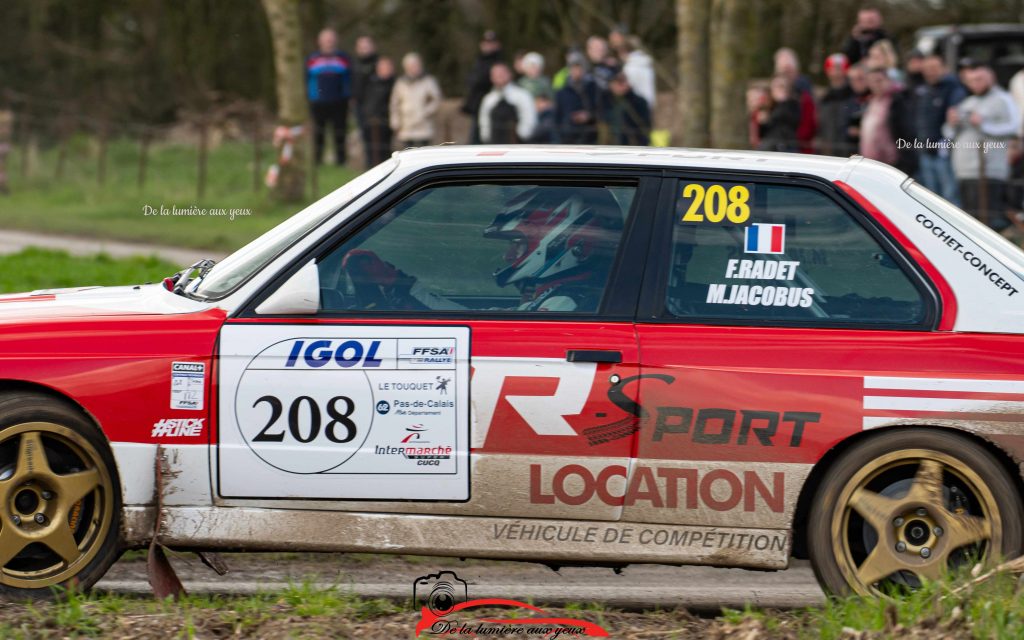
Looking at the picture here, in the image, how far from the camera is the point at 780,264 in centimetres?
524

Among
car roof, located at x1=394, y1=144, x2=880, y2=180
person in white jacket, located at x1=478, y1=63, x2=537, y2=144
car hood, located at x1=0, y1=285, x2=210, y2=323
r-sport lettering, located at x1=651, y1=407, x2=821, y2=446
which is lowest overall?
r-sport lettering, located at x1=651, y1=407, x2=821, y2=446

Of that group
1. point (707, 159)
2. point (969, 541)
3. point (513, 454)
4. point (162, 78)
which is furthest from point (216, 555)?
point (162, 78)

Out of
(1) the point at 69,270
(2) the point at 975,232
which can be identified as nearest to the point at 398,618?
(2) the point at 975,232

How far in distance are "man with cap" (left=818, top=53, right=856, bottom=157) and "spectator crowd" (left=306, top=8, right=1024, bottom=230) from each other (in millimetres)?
12

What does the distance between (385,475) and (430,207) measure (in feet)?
3.26

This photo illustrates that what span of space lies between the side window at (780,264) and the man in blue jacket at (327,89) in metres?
15.4

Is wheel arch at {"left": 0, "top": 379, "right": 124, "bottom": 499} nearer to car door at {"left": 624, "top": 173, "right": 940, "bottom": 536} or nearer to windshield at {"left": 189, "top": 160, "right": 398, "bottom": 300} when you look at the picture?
windshield at {"left": 189, "top": 160, "right": 398, "bottom": 300}

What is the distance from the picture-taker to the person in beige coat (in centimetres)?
Answer: 1911

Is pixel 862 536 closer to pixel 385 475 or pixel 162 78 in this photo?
pixel 385 475

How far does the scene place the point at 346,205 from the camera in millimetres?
5355

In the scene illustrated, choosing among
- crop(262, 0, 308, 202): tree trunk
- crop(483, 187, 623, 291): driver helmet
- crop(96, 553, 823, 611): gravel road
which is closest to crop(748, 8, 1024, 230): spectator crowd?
crop(262, 0, 308, 202): tree trunk

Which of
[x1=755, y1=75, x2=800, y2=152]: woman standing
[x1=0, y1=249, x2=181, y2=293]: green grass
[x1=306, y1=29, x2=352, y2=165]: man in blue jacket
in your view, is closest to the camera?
[x1=0, y1=249, x2=181, y2=293]: green grass

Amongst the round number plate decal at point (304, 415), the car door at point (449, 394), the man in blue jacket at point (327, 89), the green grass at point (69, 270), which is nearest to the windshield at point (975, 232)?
the car door at point (449, 394)

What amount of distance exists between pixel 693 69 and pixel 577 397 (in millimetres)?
11880
